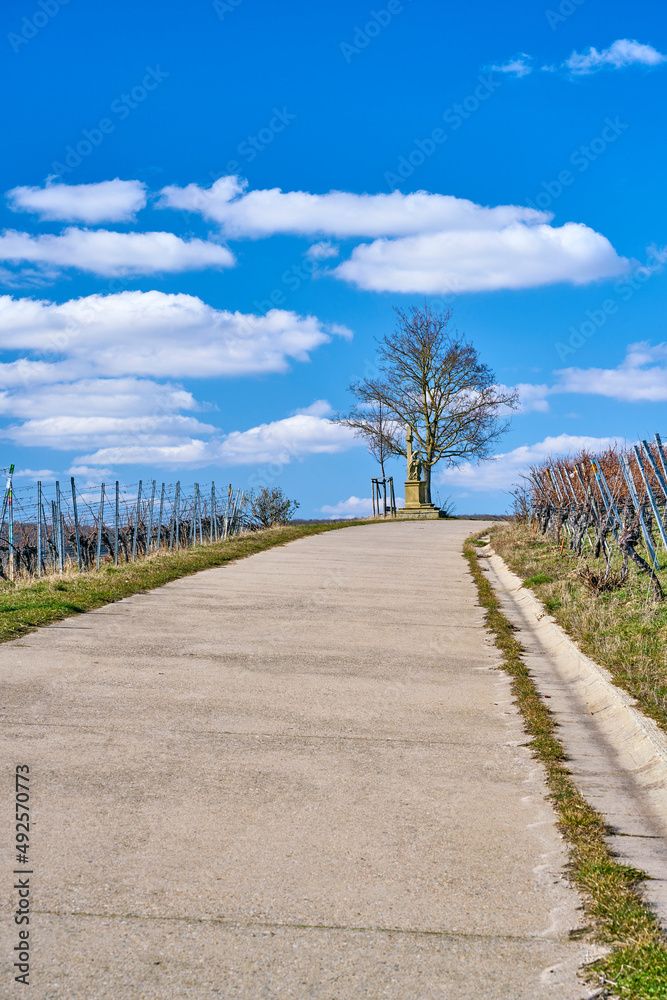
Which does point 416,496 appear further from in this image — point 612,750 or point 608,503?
point 612,750

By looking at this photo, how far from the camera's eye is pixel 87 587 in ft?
40.7

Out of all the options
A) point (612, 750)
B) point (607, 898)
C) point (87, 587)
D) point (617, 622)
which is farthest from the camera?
point (87, 587)

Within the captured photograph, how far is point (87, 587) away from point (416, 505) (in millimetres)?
31820

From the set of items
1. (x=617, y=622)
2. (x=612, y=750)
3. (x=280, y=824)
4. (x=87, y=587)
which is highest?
(x=87, y=587)

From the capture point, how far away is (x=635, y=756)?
577cm

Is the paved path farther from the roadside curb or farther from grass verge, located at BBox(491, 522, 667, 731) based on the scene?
grass verge, located at BBox(491, 522, 667, 731)

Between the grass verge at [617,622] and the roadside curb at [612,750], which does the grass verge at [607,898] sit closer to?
the roadside curb at [612,750]

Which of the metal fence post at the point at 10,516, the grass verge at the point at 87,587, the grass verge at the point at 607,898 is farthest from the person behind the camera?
the metal fence post at the point at 10,516

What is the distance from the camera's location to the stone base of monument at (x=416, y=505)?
42.4 metres

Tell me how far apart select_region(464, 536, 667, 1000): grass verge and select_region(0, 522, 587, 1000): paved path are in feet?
0.33

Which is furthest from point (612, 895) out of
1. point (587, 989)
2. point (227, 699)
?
point (227, 699)

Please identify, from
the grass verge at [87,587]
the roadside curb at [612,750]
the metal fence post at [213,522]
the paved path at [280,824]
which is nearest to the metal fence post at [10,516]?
the grass verge at [87,587]

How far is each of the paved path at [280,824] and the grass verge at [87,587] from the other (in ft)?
3.22

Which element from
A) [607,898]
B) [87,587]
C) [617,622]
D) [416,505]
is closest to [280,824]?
[607,898]
